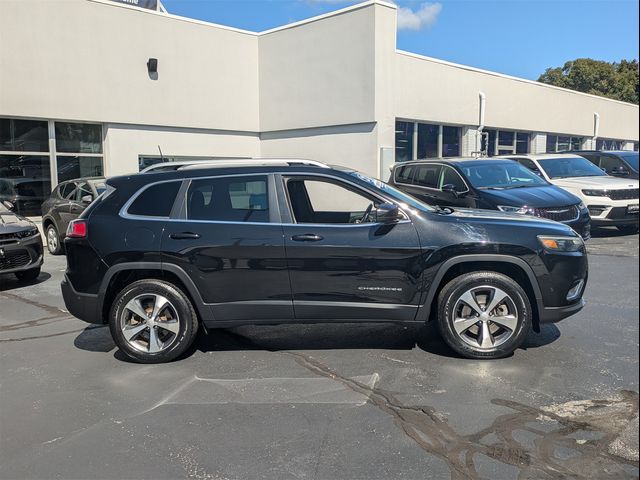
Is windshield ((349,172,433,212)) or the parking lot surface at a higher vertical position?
windshield ((349,172,433,212))

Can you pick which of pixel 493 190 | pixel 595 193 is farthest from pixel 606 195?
pixel 493 190

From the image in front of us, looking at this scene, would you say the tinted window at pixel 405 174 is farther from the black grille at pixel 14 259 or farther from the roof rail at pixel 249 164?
the black grille at pixel 14 259

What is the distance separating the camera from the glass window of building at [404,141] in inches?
687

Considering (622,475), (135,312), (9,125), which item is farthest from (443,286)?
(9,125)

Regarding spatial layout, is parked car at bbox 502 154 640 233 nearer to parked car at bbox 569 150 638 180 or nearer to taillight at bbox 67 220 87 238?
parked car at bbox 569 150 638 180

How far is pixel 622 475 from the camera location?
300 centimetres

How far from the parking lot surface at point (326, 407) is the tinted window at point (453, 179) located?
4.55 metres

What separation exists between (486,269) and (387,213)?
1031mm

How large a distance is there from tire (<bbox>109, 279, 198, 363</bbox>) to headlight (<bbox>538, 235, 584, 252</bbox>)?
3143 millimetres

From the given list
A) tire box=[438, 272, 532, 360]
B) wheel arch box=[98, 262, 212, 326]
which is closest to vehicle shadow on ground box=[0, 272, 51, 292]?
wheel arch box=[98, 262, 212, 326]

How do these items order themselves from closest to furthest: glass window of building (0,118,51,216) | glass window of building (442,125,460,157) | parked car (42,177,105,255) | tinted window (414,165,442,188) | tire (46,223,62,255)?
1. tinted window (414,165,442,188)
2. parked car (42,177,105,255)
3. tire (46,223,62,255)
4. glass window of building (0,118,51,216)
5. glass window of building (442,125,460,157)

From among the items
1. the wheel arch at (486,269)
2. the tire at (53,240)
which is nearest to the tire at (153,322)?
the wheel arch at (486,269)

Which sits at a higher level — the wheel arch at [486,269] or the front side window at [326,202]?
the front side window at [326,202]

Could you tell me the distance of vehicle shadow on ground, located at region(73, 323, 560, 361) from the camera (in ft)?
17.7
